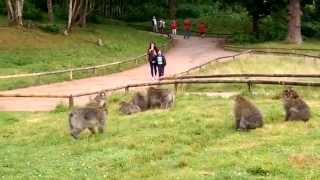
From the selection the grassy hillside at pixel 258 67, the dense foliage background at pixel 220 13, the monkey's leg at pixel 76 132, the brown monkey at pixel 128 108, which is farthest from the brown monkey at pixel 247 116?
the dense foliage background at pixel 220 13

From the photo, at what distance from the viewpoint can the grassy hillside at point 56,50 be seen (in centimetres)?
3884

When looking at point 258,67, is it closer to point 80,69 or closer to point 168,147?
point 80,69

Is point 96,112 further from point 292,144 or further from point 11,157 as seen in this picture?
point 292,144

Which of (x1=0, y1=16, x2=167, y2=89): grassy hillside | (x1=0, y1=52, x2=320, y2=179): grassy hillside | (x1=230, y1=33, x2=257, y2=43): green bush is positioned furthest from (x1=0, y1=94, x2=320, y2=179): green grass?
(x1=230, y1=33, x2=257, y2=43): green bush

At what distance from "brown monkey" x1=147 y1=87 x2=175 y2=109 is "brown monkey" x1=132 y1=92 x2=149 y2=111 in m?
0.18

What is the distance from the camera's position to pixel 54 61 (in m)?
41.2

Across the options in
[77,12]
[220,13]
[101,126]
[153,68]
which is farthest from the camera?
[220,13]

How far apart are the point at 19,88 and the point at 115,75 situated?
7312 millimetres

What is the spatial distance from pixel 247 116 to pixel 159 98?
6427 mm

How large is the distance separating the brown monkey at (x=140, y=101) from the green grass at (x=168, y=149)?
1168 mm

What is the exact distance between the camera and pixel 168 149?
1557 centimetres

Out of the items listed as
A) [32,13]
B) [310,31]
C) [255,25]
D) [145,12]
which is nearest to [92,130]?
[32,13]

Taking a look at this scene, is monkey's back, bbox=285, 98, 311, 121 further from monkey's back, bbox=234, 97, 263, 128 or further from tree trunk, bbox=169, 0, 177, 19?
tree trunk, bbox=169, 0, 177, 19

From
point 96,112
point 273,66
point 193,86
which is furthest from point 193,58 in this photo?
point 96,112
